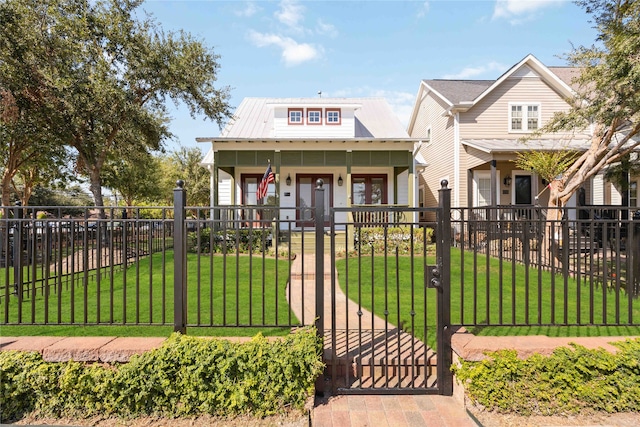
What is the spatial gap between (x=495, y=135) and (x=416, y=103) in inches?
251

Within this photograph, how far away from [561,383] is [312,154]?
10.9m

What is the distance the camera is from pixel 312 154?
12.7 meters

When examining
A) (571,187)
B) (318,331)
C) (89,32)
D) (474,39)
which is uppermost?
(89,32)

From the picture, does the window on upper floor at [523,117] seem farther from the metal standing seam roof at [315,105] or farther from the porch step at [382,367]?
the porch step at [382,367]

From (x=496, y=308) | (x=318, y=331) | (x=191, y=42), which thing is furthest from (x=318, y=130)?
(x=318, y=331)

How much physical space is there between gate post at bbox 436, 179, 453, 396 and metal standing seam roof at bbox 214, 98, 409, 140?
10348 millimetres

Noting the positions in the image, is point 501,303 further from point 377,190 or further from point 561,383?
point 377,190

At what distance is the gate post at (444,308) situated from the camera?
307cm

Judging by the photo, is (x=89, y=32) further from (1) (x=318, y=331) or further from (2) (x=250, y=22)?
(1) (x=318, y=331)

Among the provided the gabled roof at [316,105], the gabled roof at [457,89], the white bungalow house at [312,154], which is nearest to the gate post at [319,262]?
the white bungalow house at [312,154]

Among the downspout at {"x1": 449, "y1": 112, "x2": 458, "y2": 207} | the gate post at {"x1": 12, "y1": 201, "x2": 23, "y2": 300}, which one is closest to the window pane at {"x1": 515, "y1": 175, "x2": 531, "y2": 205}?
the downspout at {"x1": 449, "y1": 112, "x2": 458, "y2": 207}

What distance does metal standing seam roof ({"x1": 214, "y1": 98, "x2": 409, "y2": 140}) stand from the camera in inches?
544

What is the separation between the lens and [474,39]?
27.9 feet

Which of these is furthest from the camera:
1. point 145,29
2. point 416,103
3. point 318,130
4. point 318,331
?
point 416,103
